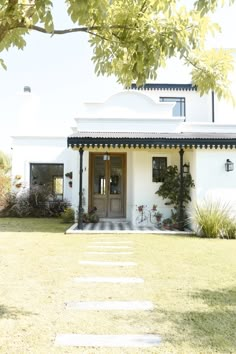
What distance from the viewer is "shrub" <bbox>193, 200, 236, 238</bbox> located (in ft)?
38.7

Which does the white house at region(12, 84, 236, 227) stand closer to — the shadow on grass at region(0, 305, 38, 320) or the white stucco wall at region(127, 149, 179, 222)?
the white stucco wall at region(127, 149, 179, 222)

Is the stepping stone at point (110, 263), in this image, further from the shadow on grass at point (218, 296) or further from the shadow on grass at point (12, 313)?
the shadow on grass at point (12, 313)

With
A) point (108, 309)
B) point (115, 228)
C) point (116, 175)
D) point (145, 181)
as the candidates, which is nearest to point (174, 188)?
point (145, 181)

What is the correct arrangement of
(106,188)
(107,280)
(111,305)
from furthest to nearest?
(106,188)
(107,280)
(111,305)

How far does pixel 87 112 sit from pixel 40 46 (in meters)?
10.8

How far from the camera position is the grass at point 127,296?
12.7ft

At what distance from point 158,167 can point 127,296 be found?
1026 centimetres

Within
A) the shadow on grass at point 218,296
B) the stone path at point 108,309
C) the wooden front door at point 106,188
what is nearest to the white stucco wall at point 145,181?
the wooden front door at point 106,188

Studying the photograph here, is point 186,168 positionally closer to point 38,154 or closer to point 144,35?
point 38,154

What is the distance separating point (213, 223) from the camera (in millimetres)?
11789

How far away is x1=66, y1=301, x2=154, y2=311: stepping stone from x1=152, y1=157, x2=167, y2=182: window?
10.2 meters

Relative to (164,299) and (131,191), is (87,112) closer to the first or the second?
(131,191)

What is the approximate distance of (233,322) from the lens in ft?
14.4

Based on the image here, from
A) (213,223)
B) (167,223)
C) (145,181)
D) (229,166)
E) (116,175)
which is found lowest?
(167,223)
